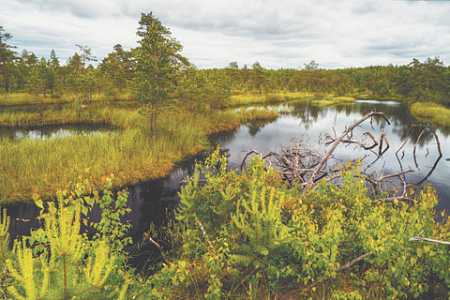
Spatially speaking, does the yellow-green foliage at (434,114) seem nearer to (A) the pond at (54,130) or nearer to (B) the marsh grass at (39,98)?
(A) the pond at (54,130)

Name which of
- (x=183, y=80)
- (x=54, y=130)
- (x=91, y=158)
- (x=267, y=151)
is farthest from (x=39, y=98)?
(x=267, y=151)

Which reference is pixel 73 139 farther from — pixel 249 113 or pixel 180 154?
pixel 249 113

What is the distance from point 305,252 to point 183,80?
19.6 metres

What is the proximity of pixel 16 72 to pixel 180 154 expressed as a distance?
51.3 meters

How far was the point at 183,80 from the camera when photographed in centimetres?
2016

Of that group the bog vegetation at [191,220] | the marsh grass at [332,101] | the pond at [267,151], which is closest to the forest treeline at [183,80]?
the bog vegetation at [191,220]

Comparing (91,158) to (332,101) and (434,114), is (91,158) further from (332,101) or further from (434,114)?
(332,101)

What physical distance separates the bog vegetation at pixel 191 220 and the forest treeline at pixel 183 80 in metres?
0.39

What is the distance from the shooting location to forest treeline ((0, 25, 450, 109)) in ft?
68.2

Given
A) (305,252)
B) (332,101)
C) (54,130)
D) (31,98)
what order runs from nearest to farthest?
1. (305,252)
2. (54,130)
3. (31,98)
4. (332,101)

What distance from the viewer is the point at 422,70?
45.1 meters

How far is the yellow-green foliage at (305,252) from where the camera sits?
106 inches

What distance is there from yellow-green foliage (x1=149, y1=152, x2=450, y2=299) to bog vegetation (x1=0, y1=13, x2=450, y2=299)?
25 millimetres

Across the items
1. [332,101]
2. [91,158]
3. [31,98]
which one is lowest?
[91,158]
